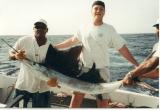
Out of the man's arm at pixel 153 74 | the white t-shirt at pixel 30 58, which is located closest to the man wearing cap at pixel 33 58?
the white t-shirt at pixel 30 58

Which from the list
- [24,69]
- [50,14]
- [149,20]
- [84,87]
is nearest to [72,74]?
[84,87]

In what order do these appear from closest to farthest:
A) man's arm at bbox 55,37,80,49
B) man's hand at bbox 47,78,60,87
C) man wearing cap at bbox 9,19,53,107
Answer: man wearing cap at bbox 9,19,53,107
man's hand at bbox 47,78,60,87
man's arm at bbox 55,37,80,49

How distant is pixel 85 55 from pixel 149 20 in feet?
3.38

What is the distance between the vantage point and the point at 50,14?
4.48m

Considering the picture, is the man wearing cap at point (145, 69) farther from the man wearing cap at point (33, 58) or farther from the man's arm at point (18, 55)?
the man's arm at point (18, 55)

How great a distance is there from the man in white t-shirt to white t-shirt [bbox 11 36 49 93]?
0.46m

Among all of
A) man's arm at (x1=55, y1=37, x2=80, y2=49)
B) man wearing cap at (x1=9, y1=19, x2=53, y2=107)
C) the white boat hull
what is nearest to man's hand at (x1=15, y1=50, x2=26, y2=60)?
man wearing cap at (x1=9, y1=19, x2=53, y2=107)

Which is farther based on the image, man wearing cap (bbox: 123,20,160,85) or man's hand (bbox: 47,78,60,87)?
man's hand (bbox: 47,78,60,87)

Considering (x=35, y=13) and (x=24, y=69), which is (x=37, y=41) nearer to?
(x=24, y=69)

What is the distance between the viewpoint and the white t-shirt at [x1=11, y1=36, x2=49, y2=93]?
12.2 ft

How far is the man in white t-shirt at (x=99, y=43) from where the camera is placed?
3793 mm

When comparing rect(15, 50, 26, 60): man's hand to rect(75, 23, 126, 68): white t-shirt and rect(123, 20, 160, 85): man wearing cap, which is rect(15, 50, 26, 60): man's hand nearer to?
rect(75, 23, 126, 68): white t-shirt

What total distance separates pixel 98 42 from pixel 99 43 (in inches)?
0.8

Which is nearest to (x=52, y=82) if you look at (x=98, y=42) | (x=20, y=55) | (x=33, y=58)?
(x=33, y=58)
